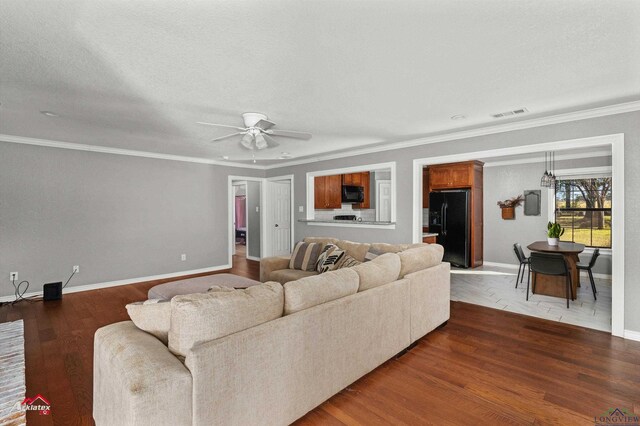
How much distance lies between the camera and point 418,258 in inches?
124

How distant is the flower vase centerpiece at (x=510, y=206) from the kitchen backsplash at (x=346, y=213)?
3020mm

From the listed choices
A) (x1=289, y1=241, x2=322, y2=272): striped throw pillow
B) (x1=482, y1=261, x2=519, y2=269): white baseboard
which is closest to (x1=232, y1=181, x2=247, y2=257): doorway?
(x1=289, y1=241, x2=322, y2=272): striped throw pillow

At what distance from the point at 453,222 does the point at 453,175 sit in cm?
102

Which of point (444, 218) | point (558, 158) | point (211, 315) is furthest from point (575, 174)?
point (211, 315)

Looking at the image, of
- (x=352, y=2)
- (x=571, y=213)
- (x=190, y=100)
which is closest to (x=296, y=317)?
(x=352, y=2)

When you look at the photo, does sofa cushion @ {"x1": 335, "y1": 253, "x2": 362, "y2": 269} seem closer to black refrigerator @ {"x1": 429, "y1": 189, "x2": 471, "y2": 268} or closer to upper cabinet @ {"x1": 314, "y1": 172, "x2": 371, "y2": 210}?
upper cabinet @ {"x1": 314, "y1": 172, "x2": 371, "y2": 210}

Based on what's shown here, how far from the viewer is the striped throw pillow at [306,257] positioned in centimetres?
420

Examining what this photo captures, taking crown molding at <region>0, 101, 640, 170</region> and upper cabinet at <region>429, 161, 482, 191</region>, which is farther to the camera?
upper cabinet at <region>429, 161, 482, 191</region>

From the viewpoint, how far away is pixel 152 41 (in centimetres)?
203

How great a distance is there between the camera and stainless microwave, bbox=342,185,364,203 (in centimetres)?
752

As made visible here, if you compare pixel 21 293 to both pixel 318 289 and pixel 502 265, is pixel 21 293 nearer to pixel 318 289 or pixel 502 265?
pixel 318 289

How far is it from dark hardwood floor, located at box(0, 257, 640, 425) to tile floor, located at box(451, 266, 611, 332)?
1.15 ft

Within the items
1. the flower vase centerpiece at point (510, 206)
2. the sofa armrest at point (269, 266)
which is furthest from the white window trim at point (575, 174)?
the sofa armrest at point (269, 266)

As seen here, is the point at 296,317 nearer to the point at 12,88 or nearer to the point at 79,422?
the point at 79,422
